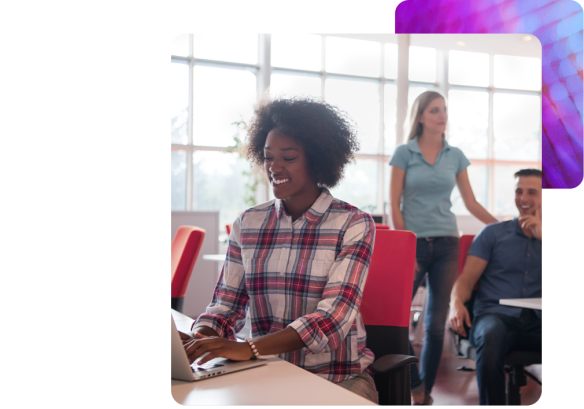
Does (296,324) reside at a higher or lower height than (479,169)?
lower

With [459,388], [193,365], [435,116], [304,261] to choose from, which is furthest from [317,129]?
[459,388]

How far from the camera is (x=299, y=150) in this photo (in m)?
1.38

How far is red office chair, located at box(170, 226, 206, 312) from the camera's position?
83.0 inches

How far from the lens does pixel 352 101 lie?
8547 mm

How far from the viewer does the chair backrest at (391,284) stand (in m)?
1.37

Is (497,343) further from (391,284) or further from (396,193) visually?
(391,284)

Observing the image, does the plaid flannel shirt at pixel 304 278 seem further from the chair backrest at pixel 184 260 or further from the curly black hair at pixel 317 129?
the chair backrest at pixel 184 260

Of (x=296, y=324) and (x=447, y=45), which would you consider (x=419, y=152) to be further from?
(x=447, y=45)

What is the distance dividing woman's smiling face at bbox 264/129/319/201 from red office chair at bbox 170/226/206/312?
0.92 m

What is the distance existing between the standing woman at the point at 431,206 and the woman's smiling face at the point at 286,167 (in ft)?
4.15

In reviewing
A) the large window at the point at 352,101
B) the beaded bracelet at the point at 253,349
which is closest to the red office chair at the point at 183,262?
the beaded bracelet at the point at 253,349

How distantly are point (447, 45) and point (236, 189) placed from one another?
170 inches

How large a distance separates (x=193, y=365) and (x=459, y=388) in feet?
8.60
